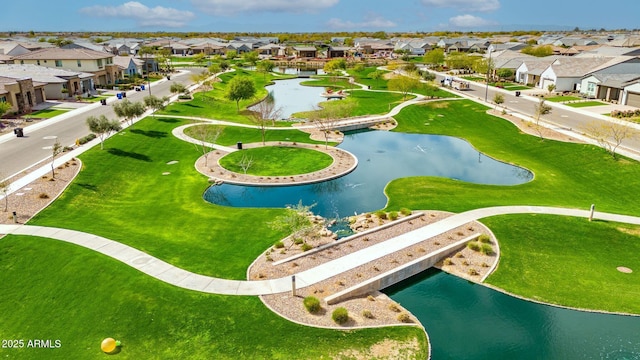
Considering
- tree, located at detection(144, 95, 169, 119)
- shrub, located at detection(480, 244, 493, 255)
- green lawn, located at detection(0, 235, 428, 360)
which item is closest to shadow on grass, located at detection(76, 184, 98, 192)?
green lawn, located at detection(0, 235, 428, 360)

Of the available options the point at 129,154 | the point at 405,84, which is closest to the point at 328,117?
the point at 129,154

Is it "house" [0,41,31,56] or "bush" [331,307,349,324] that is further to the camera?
"house" [0,41,31,56]

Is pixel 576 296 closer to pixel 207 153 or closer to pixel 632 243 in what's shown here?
pixel 632 243

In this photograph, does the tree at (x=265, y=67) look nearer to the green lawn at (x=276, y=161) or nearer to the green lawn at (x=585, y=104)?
the green lawn at (x=276, y=161)

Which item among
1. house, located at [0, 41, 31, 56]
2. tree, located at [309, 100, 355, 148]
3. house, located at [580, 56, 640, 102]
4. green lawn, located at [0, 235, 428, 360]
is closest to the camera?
green lawn, located at [0, 235, 428, 360]

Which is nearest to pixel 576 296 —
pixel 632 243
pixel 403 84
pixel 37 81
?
pixel 632 243

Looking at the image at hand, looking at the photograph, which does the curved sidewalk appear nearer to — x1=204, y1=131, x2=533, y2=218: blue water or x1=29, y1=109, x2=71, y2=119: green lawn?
x1=204, y1=131, x2=533, y2=218: blue water
